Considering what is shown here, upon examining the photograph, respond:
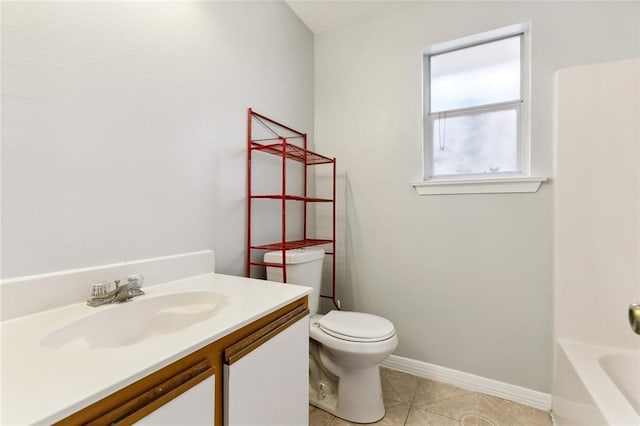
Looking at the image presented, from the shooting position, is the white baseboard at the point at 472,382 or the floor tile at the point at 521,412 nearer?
the floor tile at the point at 521,412

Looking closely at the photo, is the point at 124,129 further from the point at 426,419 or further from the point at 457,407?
the point at 457,407

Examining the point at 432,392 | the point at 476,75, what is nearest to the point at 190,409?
the point at 432,392

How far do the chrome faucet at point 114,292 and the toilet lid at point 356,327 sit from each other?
92 cm

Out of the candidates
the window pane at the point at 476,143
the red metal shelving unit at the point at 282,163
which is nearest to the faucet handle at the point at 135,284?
the red metal shelving unit at the point at 282,163

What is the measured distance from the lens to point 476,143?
1.84 meters

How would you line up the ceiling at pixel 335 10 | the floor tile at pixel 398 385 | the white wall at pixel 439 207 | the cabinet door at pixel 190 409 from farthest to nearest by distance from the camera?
the ceiling at pixel 335 10 → the floor tile at pixel 398 385 → the white wall at pixel 439 207 → the cabinet door at pixel 190 409

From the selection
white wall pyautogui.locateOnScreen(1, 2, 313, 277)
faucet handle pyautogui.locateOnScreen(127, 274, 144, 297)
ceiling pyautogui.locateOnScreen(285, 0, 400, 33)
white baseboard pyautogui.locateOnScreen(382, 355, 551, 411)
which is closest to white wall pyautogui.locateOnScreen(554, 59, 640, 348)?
white baseboard pyautogui.locateOnScreen(382, 355, 551, 411)

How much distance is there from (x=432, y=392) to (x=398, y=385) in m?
0.20

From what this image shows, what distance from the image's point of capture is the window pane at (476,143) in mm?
1754

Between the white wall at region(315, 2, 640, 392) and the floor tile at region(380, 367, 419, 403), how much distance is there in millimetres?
150

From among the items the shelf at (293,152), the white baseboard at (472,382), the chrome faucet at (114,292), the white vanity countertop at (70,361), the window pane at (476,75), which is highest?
the window pane at (476,75)

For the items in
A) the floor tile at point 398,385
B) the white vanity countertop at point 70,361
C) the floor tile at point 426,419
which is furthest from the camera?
the floor tile at point 398,385

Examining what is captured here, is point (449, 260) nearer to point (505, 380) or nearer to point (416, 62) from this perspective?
point (505, 380)

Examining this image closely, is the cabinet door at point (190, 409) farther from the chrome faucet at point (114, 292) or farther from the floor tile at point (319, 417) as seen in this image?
the floor tile at point (319, 417)
